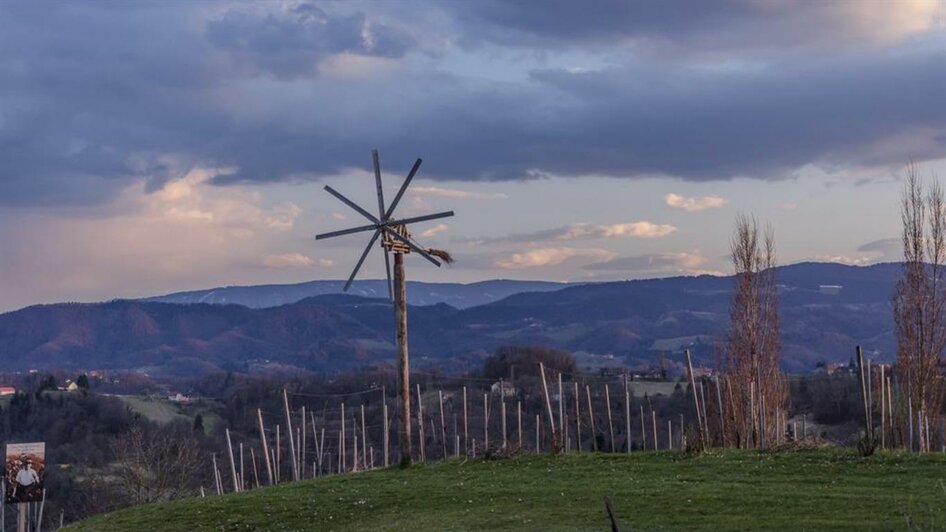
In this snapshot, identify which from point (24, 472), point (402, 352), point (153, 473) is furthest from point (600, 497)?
point (153, 473)

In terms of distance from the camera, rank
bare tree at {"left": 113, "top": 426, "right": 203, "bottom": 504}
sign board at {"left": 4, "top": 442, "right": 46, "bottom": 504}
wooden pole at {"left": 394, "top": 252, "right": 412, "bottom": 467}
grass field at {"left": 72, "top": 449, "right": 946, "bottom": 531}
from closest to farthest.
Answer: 1. grass field at {"left": 72, "top": 449, "right": 946, "bottom": 531}
2. sign board at {"left": 4, "top": 442, "right": 46, "bottom": 504}
3. wooden pole at {"left": 394, "top": 252, "right": 412, "bottom": 467}
4. bare tree at {"left": 113, "top": 426, "right": 203, "bottom": 504}

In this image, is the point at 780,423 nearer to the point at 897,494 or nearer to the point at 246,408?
the point at 897,494

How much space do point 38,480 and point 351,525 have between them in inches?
425

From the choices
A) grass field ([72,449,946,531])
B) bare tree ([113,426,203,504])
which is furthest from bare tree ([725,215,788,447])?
bare tree ([113,426,203,504])

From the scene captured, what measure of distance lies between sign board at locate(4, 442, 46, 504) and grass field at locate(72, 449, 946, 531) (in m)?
1.58

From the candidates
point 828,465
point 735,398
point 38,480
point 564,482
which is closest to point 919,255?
point 735,398

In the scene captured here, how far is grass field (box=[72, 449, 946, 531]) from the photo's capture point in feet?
68.8

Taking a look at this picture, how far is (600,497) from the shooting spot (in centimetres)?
2462

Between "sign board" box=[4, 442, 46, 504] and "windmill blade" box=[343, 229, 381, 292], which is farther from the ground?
"windmill blade" box=[343, 229, 381, 292]

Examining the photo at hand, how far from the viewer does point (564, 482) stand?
28.2m

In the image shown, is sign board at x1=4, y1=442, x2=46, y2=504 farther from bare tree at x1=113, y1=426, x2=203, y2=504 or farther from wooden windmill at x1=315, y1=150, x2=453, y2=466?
bare tree at x1=113, y1=426, x2=203, y2=504

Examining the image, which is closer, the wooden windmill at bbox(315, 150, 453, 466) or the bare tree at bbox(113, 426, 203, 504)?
the wooden windmill at bbox(315, 150, 453, 466)

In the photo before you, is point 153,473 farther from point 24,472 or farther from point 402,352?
point 24,472

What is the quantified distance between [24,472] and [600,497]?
592 inches
